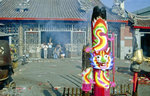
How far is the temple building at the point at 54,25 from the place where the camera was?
13.2 m

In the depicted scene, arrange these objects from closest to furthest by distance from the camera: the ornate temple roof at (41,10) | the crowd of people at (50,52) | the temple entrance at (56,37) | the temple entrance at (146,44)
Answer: the ornate temple roof at (41,10), the crowd of people at (50,52), the temple entrance at (146,44), the temple entrance at (56,37)

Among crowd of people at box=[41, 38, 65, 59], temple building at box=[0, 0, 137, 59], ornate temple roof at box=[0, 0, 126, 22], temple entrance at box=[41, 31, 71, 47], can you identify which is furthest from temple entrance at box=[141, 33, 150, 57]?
crowd of people at box=[41, 38, 65, 59]

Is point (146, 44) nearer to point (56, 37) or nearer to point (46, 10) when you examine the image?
point (56, 37)

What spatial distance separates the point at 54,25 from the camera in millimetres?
13703

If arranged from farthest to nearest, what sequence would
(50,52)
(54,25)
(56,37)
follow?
(56,37), (50,52), (54,25)

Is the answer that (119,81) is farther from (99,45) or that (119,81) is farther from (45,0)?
(45,0)

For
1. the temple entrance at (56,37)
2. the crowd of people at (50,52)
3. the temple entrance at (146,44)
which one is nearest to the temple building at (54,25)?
the crowd of people at (50,52)

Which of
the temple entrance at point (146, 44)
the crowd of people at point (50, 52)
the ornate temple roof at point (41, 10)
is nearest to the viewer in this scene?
the ornate temple roof at point (41, 10)

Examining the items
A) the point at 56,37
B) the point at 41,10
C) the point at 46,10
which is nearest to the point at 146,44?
the point at 56,37

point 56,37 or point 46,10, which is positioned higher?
point 46,10

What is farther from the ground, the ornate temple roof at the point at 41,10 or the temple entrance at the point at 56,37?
the ornate temple roof at the point at 41,10

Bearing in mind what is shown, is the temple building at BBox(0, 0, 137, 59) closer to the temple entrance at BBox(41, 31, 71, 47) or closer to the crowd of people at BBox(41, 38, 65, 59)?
the crowd of people at BBox(41, 38, 65, 59)

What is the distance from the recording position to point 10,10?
1403 centimetres

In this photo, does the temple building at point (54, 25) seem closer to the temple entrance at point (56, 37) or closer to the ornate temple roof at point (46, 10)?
the ornate temple roof at point (46, 10)
